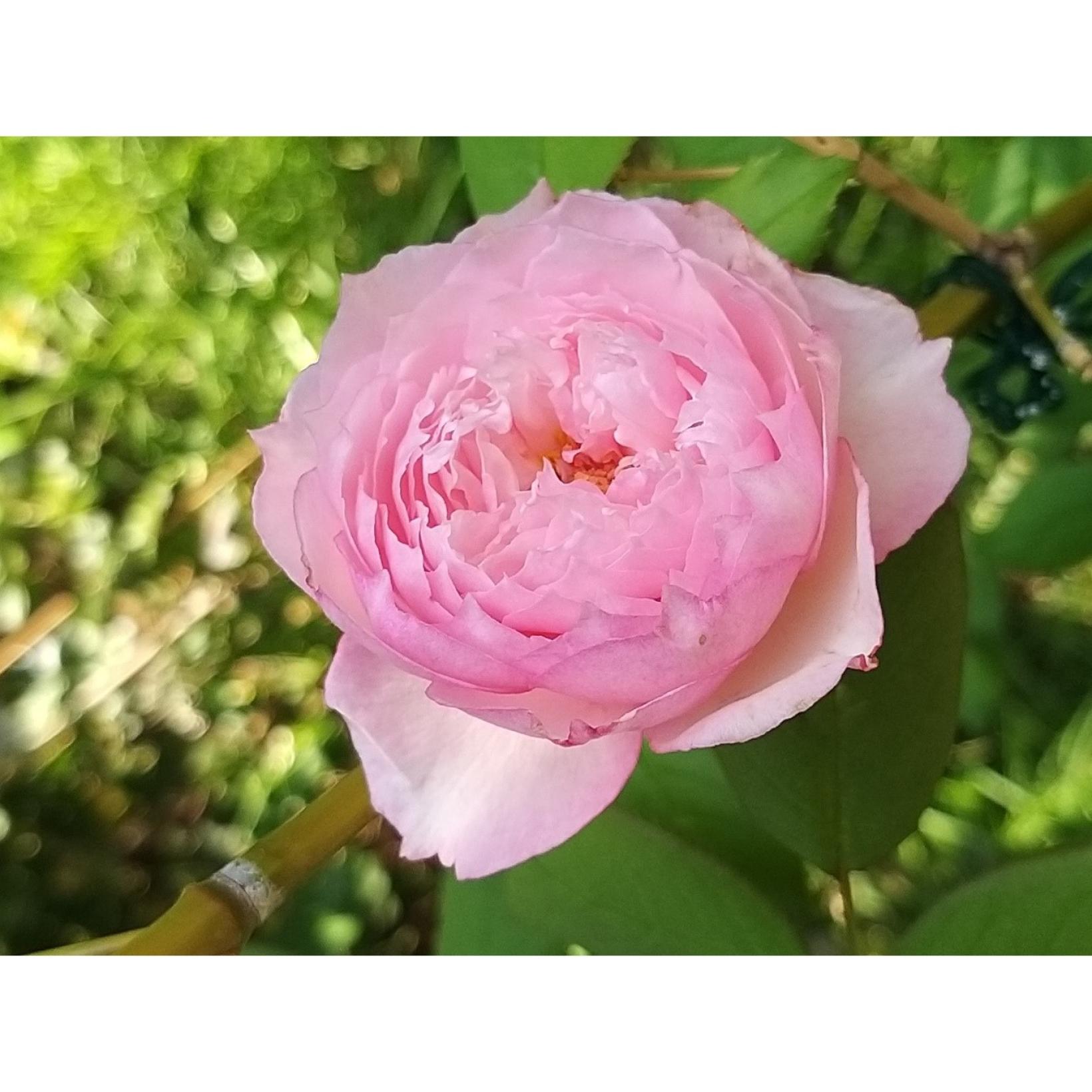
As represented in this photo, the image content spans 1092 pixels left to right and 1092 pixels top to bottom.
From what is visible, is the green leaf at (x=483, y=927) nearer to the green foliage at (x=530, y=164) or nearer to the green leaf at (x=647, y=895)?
the green leaf at (x=647, y=895)

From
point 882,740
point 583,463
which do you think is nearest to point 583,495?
point 583,463

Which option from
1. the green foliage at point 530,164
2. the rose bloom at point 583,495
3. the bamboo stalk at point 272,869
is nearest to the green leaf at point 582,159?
the green foliage at point 530,164

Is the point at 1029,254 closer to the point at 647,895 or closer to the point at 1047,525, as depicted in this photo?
the point at 1047,525

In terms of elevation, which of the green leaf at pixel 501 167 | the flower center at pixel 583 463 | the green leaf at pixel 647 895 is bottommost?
the green leaf at pixel 647 895
